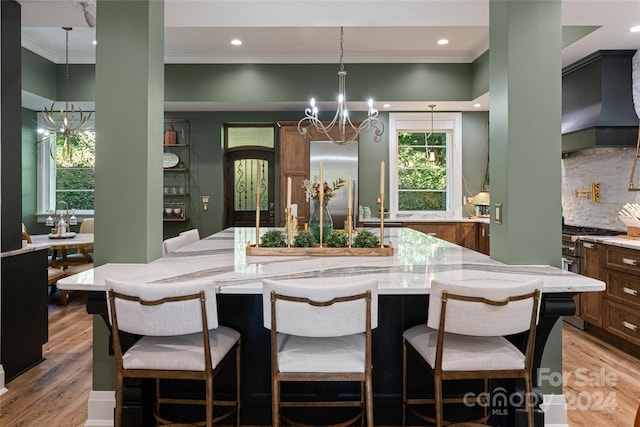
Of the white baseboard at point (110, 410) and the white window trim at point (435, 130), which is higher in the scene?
the white window trim at point (435, 130)

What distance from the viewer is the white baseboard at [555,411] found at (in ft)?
7.86

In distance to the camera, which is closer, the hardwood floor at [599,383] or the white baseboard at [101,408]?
the white baseboard at [101,408]

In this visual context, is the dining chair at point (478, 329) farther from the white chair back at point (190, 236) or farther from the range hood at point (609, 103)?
the range hood at point (609, 103)

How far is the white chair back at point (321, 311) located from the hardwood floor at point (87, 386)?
5.45 ft

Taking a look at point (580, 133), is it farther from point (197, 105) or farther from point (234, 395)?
point (197, 105)

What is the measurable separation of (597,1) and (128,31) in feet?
10.1

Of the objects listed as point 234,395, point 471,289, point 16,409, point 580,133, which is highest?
point 580,133

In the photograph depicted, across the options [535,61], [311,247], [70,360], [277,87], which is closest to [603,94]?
[535,61]

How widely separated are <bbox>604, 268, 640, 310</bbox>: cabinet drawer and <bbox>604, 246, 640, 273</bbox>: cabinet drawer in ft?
0.21

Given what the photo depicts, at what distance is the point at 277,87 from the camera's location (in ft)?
19.6

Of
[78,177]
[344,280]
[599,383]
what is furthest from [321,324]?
[78,177]

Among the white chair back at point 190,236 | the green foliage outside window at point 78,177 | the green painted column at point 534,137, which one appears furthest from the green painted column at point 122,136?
the green foliage outside window at point 78,177

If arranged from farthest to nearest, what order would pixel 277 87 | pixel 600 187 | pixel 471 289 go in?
1. pixel 277 87
2. pixel 600 187
3. pixel 471 289

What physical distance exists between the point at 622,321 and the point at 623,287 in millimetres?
A: 284
